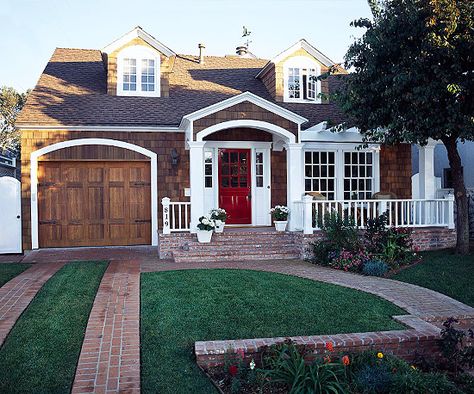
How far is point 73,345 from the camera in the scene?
17.0ft

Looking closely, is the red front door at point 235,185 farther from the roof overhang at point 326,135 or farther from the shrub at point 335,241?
the shrub at point 335,241

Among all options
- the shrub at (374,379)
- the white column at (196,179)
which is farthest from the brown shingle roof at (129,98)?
the shrub at (374,379)

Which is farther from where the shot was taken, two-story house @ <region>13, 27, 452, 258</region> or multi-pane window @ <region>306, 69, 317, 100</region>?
multi-pane window @ <region>306, 69, 317, 100</region>

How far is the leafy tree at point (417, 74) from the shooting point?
8539 millimetres

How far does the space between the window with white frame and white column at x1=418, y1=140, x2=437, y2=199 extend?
155 centimetres

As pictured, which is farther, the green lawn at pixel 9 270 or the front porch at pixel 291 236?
the front porch at pixel 291 236

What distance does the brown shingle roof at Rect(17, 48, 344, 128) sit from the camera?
1238 centimetres

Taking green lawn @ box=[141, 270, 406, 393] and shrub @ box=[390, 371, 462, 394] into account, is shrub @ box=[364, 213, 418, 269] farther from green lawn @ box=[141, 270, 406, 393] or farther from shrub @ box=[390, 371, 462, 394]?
shrub @ box=[390, 371, 462, 394]

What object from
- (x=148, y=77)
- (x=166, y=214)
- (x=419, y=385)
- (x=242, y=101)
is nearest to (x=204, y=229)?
(x=166, y=214)

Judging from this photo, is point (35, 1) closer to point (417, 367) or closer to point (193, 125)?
point (193, 125)

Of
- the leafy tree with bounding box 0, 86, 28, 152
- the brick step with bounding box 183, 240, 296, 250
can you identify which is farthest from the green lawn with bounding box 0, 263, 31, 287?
the leafy tree with bounding box 0, 86, 28, 152

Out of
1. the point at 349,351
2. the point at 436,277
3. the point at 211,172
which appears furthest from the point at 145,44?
the point at 349,351

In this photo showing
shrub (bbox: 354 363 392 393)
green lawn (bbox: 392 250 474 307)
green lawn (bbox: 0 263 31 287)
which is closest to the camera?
shrub (bbox: 354 363 392 393)

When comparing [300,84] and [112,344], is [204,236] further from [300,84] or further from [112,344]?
[300,84]
